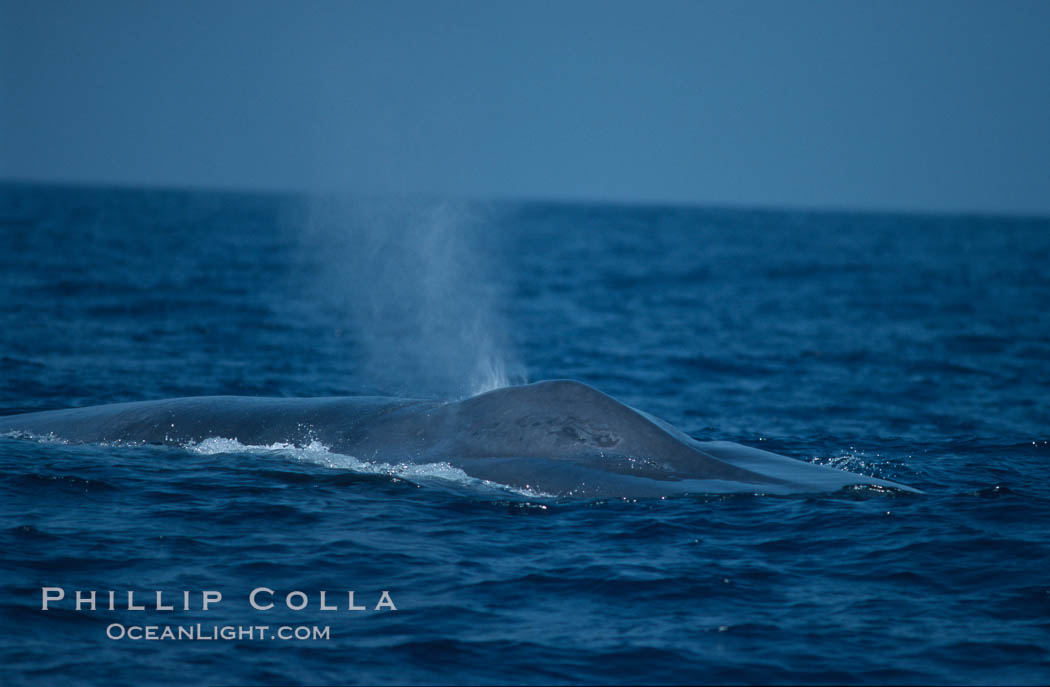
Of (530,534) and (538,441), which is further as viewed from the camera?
(538,441)

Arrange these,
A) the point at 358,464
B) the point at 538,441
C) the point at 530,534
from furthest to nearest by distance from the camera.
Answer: the point at 358,464 < the point at 538,441 < the point at 530,534

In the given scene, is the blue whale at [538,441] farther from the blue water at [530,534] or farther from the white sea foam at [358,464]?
the blue water at [530,534]

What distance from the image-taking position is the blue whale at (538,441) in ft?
40.0

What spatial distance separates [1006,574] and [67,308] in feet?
82.6

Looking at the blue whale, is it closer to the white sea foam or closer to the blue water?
the white sea foam

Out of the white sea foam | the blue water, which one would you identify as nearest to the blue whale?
the white sea foam

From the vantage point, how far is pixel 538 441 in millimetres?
12641

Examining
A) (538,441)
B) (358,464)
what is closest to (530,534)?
(538,441)

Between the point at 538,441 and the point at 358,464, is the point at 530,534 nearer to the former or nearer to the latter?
the point at 538,441

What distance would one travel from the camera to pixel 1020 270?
2400 inches

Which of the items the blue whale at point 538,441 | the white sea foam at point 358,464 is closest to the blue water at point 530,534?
the white sea foam at point 358,464

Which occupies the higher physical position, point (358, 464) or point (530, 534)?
point (358, 464)

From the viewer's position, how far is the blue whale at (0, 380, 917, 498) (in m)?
12.2

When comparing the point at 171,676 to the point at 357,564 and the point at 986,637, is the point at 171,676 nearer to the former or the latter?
the point at 357,564
